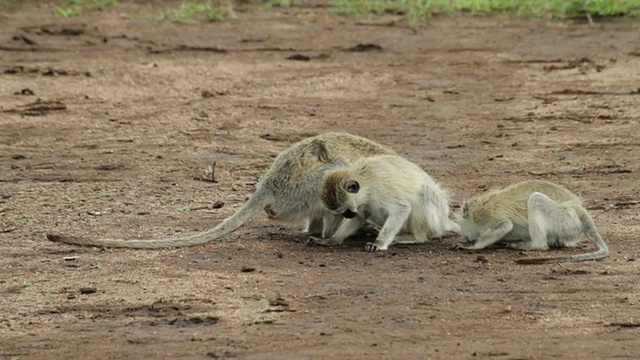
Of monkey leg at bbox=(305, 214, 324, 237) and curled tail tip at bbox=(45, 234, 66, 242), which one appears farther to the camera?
monkey leg at bbox=(305, 214, 324, 237)

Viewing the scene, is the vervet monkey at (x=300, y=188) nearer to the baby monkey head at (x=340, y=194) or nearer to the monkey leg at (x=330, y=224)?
the monkey leg at (x=330, y=224)

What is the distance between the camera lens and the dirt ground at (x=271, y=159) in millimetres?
6793

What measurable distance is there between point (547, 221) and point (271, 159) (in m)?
3.62

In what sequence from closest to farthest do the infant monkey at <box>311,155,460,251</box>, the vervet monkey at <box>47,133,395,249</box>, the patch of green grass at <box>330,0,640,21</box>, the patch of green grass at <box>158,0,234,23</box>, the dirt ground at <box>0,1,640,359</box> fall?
the dirt ground at <box>0,1,640,359</box>
the infant monkey at <box>311,155,460,251</box>
the vervet monkey at <box>47,133,395,249</box>
the patch of green grass at <box>330,0,640,21</box>
the patch of green grass at <box>158,0,234,23</box>

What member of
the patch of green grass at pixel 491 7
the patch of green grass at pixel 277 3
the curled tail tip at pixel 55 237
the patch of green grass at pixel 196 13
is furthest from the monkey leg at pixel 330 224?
the patch of green grass at pixel 277 3

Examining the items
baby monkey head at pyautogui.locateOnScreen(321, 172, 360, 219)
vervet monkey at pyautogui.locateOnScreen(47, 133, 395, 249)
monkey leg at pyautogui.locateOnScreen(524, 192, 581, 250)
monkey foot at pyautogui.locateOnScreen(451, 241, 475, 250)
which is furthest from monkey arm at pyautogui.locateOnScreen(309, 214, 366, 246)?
monkey leg at pyautogui.locateOnScreen(524, 192, 581, 250)

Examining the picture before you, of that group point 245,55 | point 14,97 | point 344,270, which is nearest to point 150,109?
point 14,97

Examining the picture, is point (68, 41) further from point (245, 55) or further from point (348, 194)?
point (348, 194)

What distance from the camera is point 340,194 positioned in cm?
851

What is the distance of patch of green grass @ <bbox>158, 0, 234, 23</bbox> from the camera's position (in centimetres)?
1759

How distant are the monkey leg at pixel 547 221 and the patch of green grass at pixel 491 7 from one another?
9.12 metres

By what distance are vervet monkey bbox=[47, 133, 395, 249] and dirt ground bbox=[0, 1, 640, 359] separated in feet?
0.56

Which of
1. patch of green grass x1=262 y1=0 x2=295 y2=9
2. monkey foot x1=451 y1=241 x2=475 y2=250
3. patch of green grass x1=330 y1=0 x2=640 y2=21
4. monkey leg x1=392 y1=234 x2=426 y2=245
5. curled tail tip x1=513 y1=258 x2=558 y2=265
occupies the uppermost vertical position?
patch of green grass x1=330 y1=0 x2=640 y2=21

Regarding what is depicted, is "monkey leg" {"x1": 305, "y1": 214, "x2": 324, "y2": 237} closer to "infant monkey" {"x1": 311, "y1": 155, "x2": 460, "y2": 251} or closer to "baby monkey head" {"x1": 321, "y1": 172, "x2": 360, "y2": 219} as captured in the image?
"infant monkey" {"x1": 311, "y1": 155, "x2": 460, "y2": 251}
